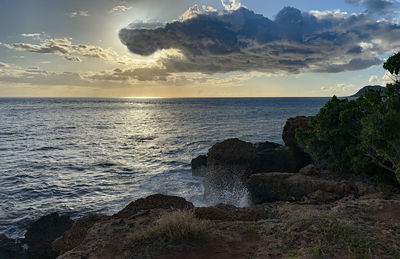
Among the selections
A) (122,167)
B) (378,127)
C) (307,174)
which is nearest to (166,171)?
(122,167)

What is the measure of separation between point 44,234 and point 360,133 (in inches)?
812

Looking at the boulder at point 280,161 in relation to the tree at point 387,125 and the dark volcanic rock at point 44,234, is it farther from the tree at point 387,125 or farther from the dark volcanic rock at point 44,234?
the dark volcanic rock at point 44,234

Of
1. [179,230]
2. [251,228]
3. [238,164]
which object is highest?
[179,230]

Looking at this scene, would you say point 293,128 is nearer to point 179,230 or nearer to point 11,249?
point 179,230

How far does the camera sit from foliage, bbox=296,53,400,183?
13.4m

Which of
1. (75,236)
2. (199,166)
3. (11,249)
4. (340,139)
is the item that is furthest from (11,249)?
(340,139)

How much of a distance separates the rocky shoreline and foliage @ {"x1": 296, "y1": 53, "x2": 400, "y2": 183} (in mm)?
1474

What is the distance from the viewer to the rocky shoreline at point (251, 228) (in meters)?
7.86

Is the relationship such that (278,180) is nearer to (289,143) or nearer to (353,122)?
(353,122)

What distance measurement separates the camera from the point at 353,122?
19.3m

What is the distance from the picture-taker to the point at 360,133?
711 inches

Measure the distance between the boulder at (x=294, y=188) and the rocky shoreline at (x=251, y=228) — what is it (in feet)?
0.18

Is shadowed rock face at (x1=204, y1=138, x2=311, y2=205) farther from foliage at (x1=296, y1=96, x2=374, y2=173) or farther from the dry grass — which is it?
the dry grass

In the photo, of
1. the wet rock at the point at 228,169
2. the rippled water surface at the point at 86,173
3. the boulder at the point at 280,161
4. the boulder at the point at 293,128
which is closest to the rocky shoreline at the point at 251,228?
the wet rock at the point at 228,169
